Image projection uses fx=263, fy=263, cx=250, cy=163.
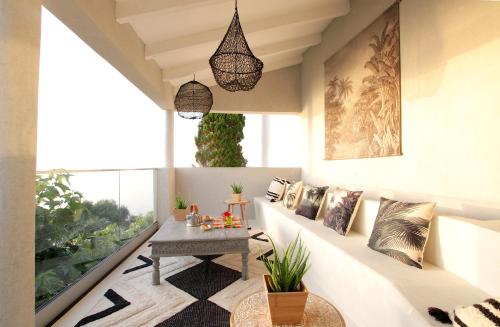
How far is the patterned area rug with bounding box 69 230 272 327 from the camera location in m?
1.90

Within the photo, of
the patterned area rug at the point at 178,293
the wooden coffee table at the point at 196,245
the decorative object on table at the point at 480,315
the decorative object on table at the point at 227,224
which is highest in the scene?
the decorative object on table at the point at 480,315

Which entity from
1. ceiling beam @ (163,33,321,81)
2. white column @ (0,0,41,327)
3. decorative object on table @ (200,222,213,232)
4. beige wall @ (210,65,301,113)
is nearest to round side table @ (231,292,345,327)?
white column @ (0,0,41,327)

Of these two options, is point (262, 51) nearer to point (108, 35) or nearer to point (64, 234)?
point (108, 35)

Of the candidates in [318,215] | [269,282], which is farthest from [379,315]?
[318,215]

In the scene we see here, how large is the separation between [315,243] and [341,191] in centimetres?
73

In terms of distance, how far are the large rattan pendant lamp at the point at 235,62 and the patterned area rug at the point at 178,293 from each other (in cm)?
158

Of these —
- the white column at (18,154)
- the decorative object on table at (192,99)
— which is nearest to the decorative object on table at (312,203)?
the decorative object on table at (192,99)

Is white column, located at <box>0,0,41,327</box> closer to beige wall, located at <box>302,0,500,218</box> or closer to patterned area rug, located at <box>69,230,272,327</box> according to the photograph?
patterned area rug, located at <box>69,230,272,327</box>

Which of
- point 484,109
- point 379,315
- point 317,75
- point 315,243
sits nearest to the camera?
point 379,315

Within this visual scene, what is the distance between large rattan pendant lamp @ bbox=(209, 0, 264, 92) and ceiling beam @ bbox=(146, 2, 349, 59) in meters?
1.10

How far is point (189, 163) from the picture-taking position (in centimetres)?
705

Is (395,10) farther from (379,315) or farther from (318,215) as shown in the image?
(379,315)

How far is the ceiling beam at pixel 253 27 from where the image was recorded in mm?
3344

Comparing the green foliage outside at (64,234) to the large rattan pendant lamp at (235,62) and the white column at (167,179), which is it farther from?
the white column at (167,179)
